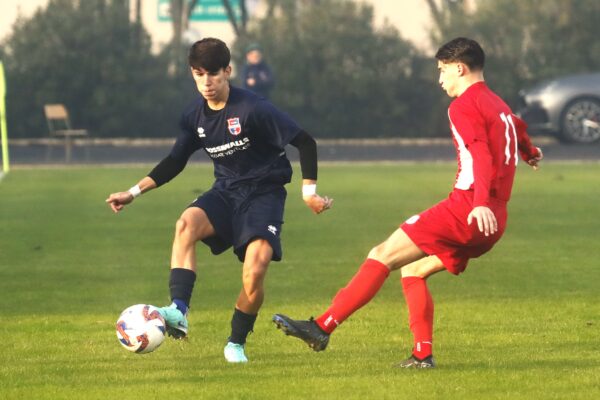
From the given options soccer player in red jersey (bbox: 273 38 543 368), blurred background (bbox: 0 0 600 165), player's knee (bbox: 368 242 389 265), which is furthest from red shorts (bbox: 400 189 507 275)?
blurred background (bbox: 0 0 600 165)

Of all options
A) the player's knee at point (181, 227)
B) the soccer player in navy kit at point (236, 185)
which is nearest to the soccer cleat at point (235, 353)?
the soccer player in navy kit at point (236, 185)

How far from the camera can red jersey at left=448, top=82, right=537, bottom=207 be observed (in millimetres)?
7988

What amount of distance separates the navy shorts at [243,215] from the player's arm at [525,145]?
4.44ft

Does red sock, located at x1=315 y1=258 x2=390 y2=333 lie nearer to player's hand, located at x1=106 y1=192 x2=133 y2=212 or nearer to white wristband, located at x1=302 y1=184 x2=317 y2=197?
white wristband, located at x1=302 y1=184 x2=317 y2=197

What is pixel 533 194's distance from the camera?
866 inches

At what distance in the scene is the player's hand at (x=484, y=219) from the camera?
25.7ft

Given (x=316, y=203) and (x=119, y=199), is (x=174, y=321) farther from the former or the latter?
(x=316, y=203)

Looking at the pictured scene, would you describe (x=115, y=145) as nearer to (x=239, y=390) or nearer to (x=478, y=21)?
(x=478, y=21)

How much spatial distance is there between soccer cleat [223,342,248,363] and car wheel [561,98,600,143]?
81.7 feet

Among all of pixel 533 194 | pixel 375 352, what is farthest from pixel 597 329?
pixel 533 194

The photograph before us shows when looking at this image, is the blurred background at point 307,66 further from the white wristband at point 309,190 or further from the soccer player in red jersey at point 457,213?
the soccer player in red jersey at point 457,213

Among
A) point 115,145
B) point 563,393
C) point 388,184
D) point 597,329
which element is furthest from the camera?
point 115,145

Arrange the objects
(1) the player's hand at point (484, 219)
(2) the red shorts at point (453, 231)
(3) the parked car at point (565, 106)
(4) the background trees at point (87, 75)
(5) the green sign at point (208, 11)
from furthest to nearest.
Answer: (5) the green sign at point (208, 11) → (4) the background trees at point (87, 75) → (3) the parked car at point (565, 106) → (2) the red shorts at point (453, 231) → (1) the player's hand at point (484, 219)

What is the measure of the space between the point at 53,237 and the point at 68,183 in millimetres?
8253
